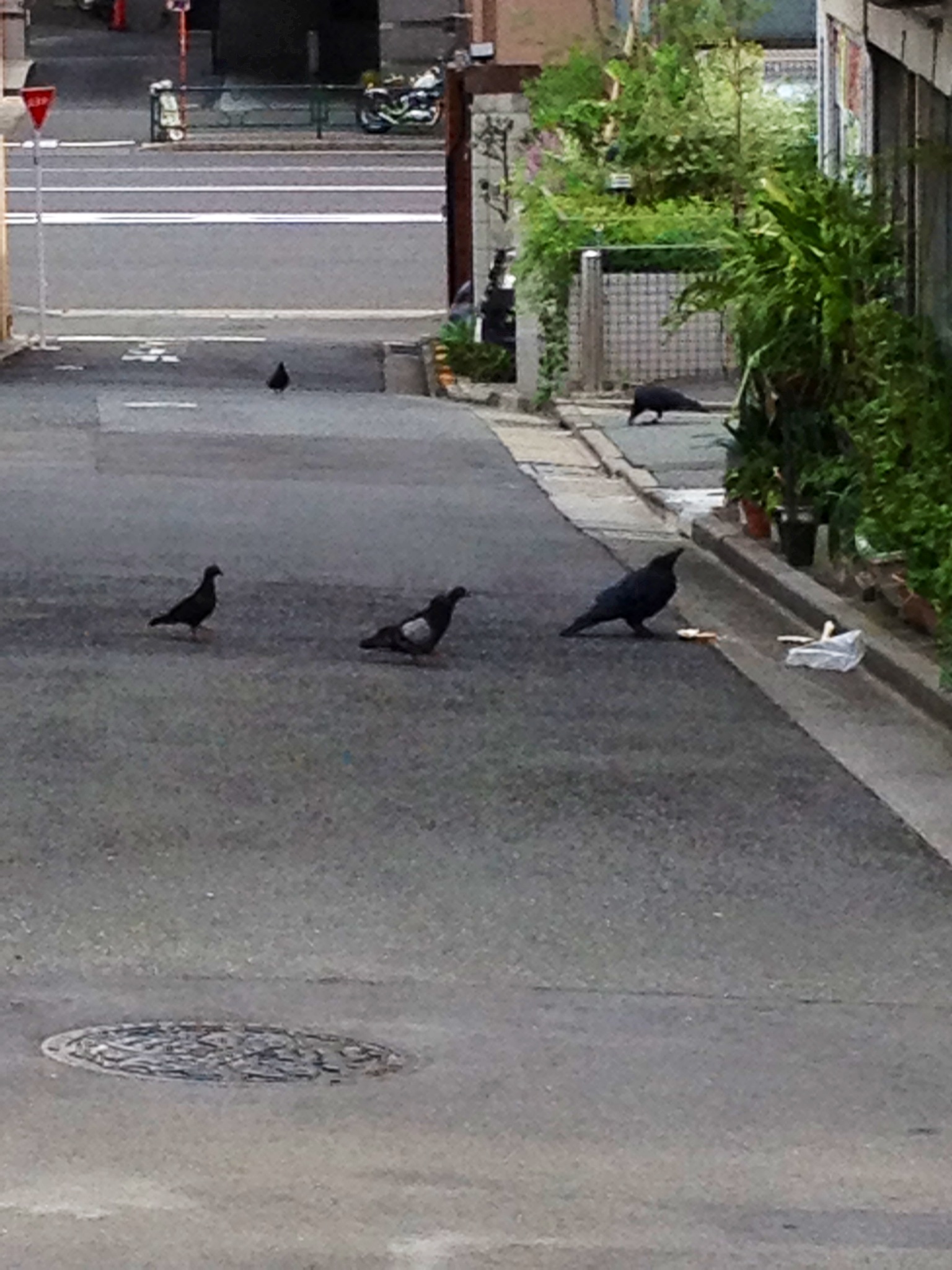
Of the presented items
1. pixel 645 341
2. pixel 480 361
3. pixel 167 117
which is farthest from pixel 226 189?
pixel 645 341

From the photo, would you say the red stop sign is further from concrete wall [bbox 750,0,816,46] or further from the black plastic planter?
the black plastic planter

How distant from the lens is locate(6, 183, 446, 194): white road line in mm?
52875

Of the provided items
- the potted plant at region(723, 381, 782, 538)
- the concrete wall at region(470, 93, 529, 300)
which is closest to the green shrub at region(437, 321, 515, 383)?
the concrete wall at region(470, 93, 529, 300)

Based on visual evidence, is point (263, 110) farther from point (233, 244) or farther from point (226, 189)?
point (233, 244)

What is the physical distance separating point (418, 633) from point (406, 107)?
161 feet

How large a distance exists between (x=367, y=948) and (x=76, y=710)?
13.1 feet

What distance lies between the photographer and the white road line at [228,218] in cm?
4891

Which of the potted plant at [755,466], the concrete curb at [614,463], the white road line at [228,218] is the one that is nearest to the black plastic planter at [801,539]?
the potted plant at [755,466]

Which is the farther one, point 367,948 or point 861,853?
point 861,853

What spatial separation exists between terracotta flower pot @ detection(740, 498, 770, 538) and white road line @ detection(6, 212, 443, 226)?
30.4 metres

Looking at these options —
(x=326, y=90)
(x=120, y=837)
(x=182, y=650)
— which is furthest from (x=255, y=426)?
(x=326, y=90)

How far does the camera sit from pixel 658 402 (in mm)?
26016

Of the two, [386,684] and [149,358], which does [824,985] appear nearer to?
[386,684]

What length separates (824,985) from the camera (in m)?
8.80
